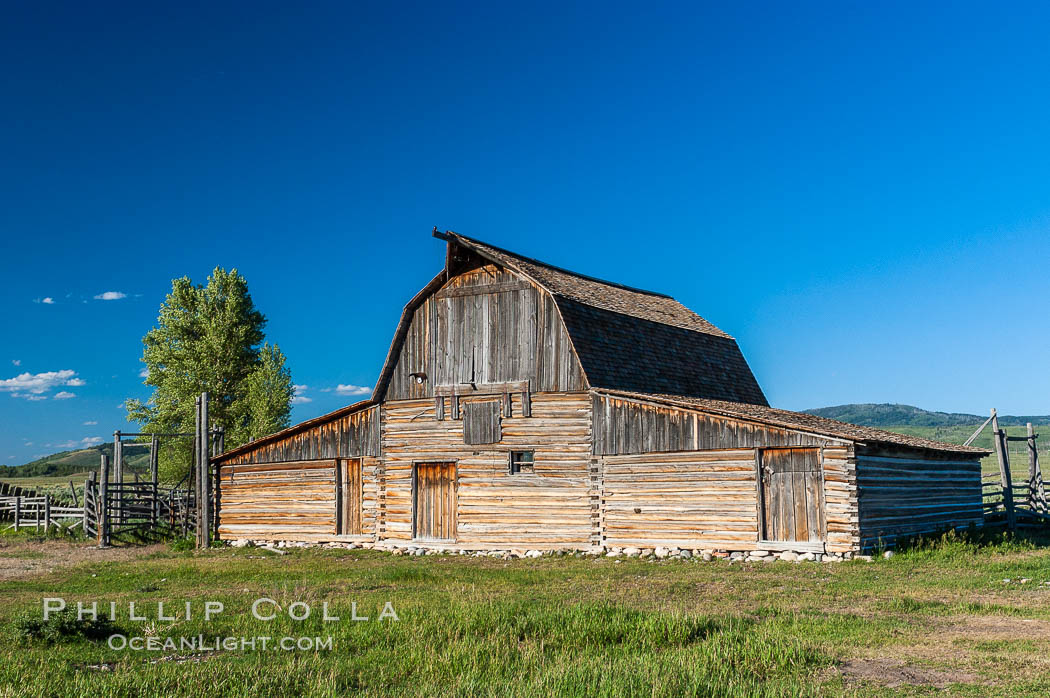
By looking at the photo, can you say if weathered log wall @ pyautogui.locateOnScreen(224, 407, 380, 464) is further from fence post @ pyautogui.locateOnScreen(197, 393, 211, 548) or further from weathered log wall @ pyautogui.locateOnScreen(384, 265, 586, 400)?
fence post @ pyautogui.locateOnScreen(197, 393, 211, 548)

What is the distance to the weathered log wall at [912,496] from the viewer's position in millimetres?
20547

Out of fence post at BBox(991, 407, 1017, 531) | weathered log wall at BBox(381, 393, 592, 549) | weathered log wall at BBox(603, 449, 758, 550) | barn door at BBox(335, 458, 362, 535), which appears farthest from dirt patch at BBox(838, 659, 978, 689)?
fence post at BBox(991, 407, 1017, 531)

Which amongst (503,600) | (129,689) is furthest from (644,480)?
(129,689)

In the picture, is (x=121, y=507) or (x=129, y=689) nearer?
(x=129, y=689)

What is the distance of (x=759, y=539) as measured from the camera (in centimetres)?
2112

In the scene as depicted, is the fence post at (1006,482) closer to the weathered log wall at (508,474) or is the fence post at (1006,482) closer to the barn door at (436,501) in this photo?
the weathered log wall at (508,474)

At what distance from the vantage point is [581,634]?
35.6ft

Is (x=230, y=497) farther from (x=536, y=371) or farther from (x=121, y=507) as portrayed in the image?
(x=536, y=371)

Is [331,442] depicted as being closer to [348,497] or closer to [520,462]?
[348,497]

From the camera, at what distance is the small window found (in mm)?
24562

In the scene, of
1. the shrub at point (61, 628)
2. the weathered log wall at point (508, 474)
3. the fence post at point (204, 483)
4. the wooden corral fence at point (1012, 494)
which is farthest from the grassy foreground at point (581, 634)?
the wooden corral fence at point (1012, 494)

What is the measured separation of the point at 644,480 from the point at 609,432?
1519 millimetres

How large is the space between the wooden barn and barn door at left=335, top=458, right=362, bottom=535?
5 cm

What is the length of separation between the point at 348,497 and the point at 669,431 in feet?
34.0
